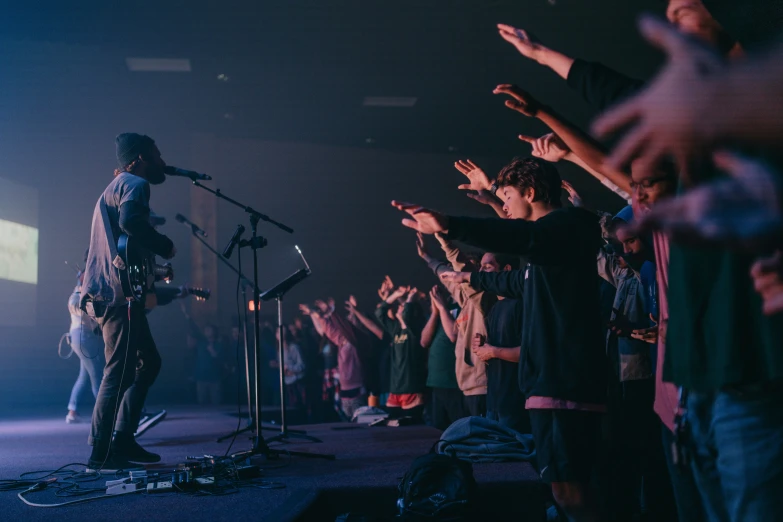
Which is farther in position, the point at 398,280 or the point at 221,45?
the point at 398,280

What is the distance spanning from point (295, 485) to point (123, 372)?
1.19 m

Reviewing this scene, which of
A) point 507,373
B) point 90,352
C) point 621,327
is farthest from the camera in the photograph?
point 90,352

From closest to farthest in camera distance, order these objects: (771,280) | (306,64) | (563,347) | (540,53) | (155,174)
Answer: (771,280), (540,53), (563,347), (155,174), (306,64)

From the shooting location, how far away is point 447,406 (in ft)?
19.1

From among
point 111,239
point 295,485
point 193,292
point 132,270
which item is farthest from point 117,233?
point 295,485

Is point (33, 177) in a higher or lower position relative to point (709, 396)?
higher

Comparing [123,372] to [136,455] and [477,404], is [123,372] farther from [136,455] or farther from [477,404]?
[477,404]

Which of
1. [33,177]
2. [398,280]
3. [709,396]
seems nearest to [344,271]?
[398,280]

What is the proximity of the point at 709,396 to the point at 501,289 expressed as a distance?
5.15 feet

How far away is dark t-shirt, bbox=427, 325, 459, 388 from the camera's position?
573 centimetres

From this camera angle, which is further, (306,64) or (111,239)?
(306,64)

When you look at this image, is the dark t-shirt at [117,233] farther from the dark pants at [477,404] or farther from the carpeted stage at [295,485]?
the dark pants at [477,404]

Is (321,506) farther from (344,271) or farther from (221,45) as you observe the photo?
(344,271)

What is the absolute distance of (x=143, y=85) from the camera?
1009cm
